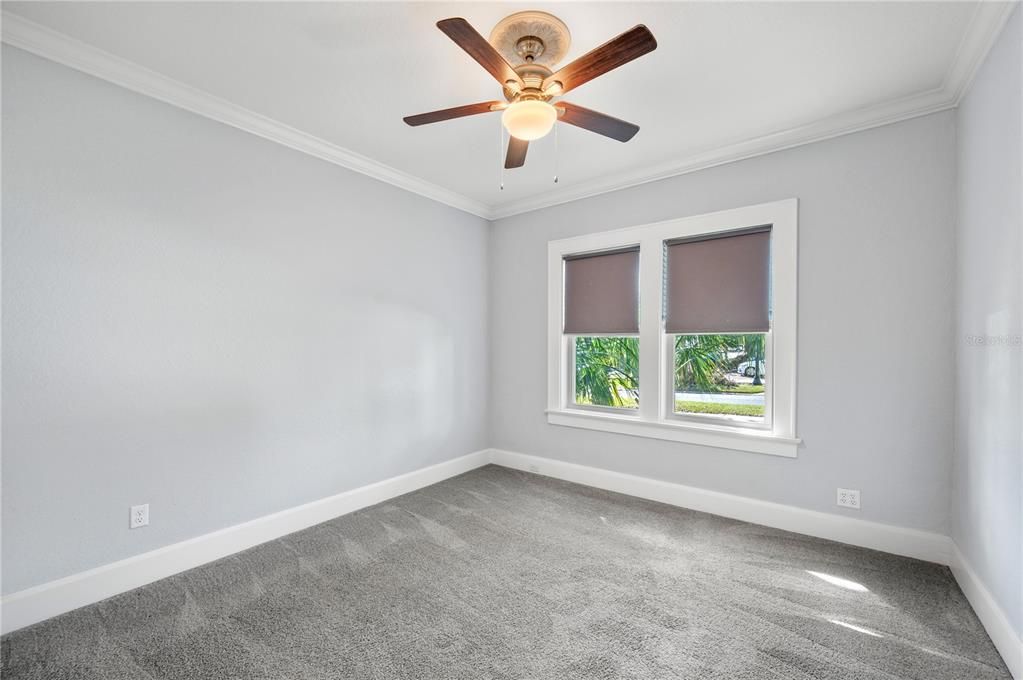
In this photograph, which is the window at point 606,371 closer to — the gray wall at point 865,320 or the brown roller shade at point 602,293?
the brown roller shade at point 602,293

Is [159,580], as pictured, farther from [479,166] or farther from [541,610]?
[479,166]

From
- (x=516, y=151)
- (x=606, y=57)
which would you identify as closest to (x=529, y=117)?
(x=606, y=57)

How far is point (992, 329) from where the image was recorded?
1992mm

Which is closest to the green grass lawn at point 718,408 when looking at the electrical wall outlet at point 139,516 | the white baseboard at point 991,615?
the white baseboard at point 991,615

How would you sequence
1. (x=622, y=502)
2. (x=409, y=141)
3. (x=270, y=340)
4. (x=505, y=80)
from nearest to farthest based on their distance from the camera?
1. (x=505, y=80)
2. (x=270, y=340)
3. (x=409, y=141)
4. (x=622, y=502)

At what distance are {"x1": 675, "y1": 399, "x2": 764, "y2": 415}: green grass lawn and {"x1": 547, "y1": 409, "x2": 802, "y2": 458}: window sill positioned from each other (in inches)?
5.6

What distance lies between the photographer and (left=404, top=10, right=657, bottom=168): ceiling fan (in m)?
1.63

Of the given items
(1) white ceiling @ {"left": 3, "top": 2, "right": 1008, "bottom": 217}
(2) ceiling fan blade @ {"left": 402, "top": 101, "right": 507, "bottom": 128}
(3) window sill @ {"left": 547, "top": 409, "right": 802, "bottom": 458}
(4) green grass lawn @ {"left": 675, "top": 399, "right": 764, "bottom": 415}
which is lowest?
(3) window sill @ {"left": 547, "top": 409, "right": 802, "bottom": 458}

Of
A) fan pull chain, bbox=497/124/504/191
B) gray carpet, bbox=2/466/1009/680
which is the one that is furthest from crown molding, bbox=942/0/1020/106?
gray carpet, bbox=2/466/1009/680

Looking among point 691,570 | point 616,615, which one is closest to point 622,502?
point 691,570

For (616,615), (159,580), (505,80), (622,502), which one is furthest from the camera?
(622,502)

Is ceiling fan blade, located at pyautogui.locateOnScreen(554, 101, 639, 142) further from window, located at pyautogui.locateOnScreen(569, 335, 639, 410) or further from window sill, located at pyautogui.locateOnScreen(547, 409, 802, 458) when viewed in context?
window sill, located at pyautogui.locateOnScreen(547, 409, 802, 458)

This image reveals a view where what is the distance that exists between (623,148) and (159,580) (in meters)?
3.93

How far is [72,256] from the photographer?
2141 millimetres
